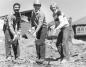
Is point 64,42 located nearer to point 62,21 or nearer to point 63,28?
point 63,28

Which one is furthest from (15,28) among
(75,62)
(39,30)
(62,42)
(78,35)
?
(78,35)

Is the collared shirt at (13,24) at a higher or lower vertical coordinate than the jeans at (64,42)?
higher

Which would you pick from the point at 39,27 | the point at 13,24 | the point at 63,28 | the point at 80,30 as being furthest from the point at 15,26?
the point at 80,30

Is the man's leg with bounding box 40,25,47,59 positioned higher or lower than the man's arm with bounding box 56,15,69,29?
lower

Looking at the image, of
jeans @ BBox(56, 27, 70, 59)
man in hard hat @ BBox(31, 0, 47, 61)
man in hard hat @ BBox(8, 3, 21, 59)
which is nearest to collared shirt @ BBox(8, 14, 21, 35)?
man in hard hat @ BBox(8, 3, 21, 59)

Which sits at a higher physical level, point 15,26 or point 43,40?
point 15,26

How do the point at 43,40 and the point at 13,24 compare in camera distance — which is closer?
the point at 43,40

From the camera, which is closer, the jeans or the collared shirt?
the jeans

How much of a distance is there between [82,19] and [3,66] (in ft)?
203

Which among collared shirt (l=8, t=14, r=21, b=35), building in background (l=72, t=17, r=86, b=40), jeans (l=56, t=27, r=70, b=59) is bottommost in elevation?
building in background (l=72, t=17, r=86, b=40)

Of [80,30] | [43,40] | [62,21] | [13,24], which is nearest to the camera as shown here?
[62,21]

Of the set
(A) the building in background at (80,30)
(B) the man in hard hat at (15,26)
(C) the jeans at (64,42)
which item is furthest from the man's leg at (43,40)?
(A) the building in background at (80,30)

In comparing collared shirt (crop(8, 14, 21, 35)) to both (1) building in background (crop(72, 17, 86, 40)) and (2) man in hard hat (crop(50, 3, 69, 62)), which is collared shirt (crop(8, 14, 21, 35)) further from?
(1) building in background (crop(72, 17, 86, 40))

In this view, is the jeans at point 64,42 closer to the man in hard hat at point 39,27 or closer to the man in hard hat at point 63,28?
the man in hard hat at point 63,28
